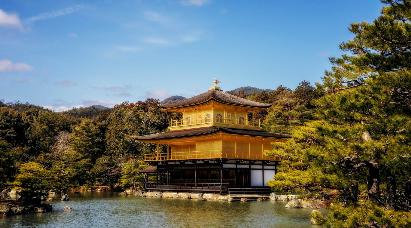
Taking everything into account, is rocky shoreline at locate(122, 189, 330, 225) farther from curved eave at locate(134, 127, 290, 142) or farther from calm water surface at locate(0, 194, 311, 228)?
curved eave at locate(134, 127, 290, 142)

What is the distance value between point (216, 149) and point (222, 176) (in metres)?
2.51

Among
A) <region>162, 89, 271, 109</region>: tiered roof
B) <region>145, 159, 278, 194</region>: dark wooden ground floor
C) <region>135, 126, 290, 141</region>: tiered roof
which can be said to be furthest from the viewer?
<region>162, 89, 271, 109</region>: tiered roof

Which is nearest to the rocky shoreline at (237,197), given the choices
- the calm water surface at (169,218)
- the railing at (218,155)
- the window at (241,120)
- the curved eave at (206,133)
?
the calm water surface at (169,218)

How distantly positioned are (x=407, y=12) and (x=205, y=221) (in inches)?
506

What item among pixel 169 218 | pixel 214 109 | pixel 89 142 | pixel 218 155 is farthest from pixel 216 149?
pixel 89 142

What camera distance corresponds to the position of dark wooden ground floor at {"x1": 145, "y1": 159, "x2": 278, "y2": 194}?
112 feet

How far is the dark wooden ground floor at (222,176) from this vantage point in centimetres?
3422

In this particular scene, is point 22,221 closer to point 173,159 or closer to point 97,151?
point 173,159

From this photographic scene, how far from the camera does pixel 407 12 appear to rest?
9.56 meters

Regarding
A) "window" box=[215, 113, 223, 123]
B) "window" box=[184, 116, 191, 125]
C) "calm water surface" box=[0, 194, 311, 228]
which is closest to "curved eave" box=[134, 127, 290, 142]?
"window" box=[184, 116, 191, 125]

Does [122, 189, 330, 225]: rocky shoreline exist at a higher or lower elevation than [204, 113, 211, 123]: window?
lower

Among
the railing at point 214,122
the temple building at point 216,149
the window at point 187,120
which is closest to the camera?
the temple building at point 216,149

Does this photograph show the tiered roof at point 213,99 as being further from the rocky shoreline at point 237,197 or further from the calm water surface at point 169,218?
the calm water surface at point 169,218

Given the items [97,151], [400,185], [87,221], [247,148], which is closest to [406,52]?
[400,185]
